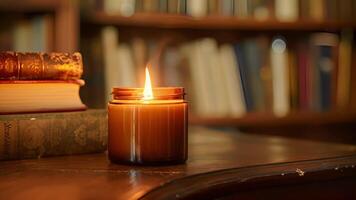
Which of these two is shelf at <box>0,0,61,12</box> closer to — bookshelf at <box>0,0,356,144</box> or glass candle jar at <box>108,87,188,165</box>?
bookshelf at <box>0,0,356,144</box>

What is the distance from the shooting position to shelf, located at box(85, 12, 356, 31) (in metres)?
1.83

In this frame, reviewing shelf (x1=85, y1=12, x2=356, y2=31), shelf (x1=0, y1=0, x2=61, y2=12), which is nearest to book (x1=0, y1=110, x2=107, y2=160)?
shelf (x1=0, y1=0, x2=61, y2=12)

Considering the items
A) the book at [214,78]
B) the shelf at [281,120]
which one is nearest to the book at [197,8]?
the book at [214,78]

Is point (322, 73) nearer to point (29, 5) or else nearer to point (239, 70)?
point (239, 70)

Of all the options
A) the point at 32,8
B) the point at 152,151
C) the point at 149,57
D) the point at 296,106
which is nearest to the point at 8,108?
the point at 152,151

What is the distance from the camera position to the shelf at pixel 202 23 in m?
1.83

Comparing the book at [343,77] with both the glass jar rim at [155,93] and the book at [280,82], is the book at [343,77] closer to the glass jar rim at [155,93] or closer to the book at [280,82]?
the book at [280,82]

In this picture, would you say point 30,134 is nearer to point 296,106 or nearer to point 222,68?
point 222,68

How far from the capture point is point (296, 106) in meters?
2.16

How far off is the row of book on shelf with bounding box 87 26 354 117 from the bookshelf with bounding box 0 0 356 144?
0.10ft

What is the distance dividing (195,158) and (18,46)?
37.0 inches

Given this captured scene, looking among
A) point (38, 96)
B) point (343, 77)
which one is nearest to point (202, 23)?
point (343, 77)

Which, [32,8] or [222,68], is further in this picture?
[222,68]

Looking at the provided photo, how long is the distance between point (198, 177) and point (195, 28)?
1.44 metres
